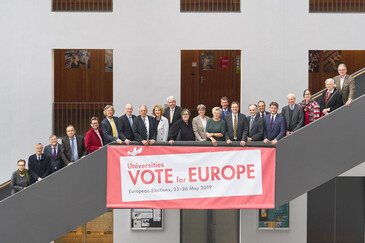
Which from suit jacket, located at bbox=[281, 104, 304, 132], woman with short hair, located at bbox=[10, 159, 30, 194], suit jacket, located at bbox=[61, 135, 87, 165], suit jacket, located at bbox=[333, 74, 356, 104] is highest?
suit jacket, located at bbox=[333, 74, 356, 104]

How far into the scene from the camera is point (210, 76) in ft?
64.7

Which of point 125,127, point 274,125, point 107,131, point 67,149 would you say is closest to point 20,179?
point 67,149

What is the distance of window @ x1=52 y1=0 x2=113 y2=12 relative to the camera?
16.5 m

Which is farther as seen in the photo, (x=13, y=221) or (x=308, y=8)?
(x=308, y=8)

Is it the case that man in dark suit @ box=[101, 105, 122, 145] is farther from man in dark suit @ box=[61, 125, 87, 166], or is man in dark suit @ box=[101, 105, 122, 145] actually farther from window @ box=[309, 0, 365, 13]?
window @ box=[309, 0, 365, 13]

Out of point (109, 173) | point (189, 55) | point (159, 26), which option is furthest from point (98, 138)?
point (189, 55)

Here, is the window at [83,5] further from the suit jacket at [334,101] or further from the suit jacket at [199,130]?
the suit jacket at [334,101]

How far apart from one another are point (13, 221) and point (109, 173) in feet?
7.50

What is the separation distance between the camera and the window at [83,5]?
16500mm

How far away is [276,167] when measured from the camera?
1119cm

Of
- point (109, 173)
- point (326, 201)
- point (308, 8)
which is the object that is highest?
point (308, 8)

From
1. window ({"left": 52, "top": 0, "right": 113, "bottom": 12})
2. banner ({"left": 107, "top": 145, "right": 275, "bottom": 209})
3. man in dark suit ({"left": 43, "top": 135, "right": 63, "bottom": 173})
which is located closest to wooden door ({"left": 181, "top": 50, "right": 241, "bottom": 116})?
window ({"left": 52, "top": 0, "right": 113, "bottom": 12})

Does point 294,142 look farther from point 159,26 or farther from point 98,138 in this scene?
point 159,26

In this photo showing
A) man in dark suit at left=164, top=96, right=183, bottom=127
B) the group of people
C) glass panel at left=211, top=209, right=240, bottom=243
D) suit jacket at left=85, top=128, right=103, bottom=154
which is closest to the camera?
the group of people
